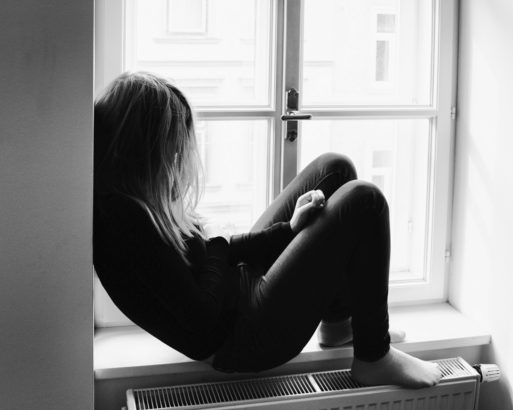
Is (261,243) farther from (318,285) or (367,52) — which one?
(367,52)

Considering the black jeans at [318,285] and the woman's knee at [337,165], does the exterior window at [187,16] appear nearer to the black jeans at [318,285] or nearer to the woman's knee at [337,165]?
the woman's knee at [337,165]

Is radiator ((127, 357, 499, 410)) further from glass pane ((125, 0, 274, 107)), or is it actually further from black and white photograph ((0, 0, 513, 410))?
glass pane ((125, 0, 274, 107))

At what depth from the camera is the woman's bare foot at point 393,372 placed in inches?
72.1

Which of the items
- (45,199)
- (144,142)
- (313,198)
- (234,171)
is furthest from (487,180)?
(45,199)

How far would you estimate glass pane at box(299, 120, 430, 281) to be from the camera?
2.14 meters

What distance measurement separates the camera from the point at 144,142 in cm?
161

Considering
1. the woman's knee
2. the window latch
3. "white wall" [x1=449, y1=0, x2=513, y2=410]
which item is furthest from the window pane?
the woman's knee

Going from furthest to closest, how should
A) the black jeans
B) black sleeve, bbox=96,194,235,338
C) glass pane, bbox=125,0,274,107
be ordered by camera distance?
glass pane, bbox=125,0,274,107
the black jeans
black sleeve, bbox=96,194,235,338

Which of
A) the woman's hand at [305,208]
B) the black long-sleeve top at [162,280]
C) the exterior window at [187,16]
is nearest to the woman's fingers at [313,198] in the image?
the woman's hand at [305,208]

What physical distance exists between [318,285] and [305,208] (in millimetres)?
178

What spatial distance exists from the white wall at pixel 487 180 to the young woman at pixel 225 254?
9.8 inches

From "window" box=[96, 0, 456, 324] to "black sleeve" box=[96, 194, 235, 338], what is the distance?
0.45m

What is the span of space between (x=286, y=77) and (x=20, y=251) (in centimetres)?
87

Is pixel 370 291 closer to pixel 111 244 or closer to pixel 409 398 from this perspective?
pixel 409 398
